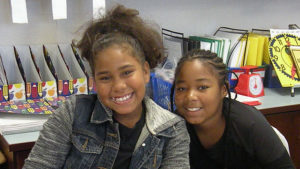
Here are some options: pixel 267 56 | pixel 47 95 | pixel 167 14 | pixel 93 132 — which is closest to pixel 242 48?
pixel 267 56

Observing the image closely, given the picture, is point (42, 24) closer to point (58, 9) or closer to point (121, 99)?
point (58, 9)

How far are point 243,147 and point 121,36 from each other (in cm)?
60

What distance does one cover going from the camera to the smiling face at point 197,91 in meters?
1.22

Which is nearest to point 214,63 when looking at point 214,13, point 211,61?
point 211,61

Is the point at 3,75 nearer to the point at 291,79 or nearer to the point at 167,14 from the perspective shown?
the point at 167,14

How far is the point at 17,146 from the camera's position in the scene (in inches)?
48.5

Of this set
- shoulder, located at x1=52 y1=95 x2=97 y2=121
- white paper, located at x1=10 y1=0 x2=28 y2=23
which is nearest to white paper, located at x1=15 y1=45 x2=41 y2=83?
white paper, located at x1=10 y1=0 x2=28 y2=23

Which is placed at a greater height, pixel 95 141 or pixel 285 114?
pixel 95 141

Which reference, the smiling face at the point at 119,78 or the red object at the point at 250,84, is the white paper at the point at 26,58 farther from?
the red object at the point at 250,84

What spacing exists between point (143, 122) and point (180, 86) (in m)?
0.22

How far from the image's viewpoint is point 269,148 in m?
1.23

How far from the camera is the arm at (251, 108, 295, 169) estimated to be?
4.05ft

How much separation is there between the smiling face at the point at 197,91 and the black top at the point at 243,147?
0.29 ft

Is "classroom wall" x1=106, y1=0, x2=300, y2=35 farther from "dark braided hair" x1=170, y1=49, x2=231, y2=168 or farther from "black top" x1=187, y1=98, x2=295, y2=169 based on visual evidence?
"black top" x1=187, y1=98, x2=295, y2=169
